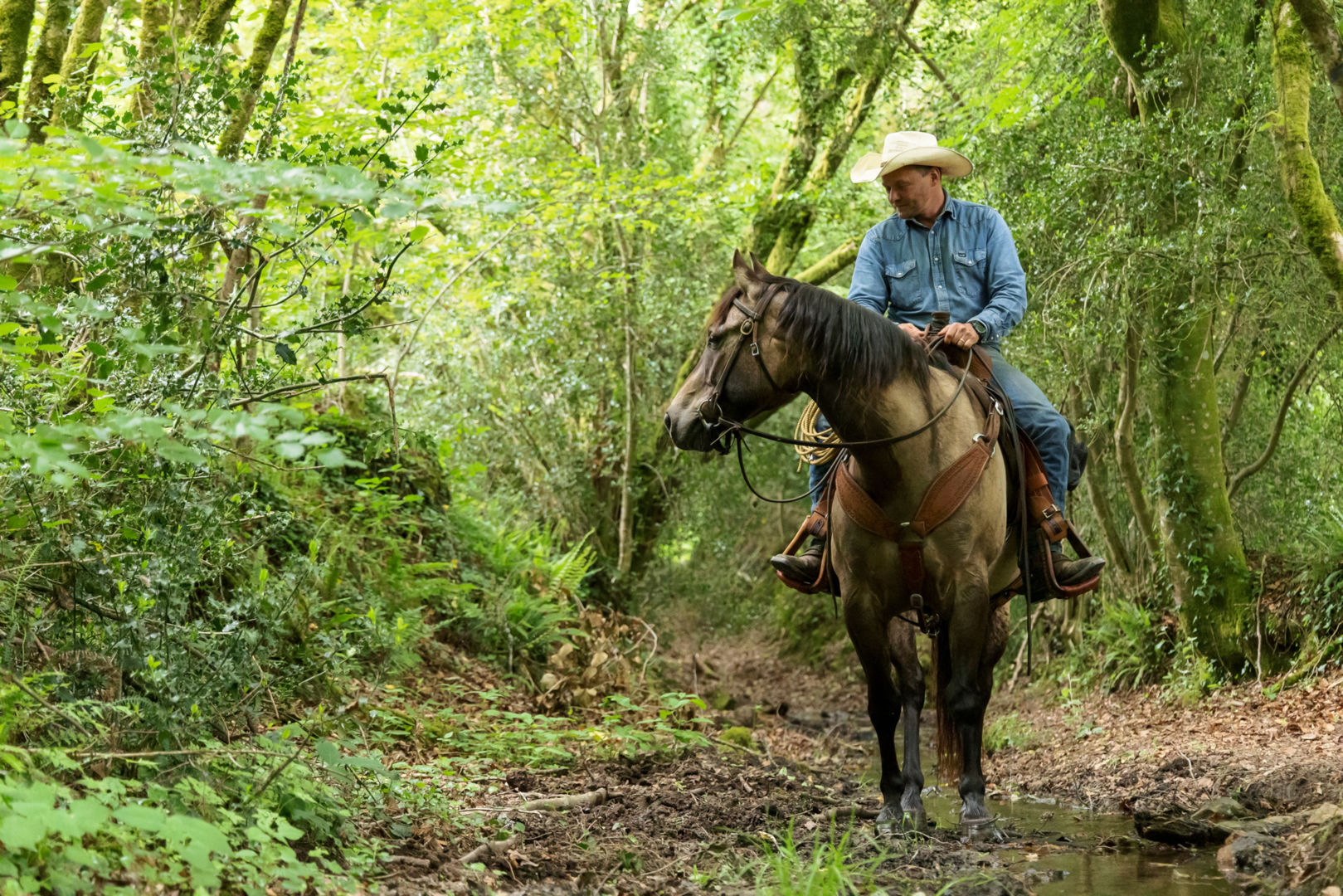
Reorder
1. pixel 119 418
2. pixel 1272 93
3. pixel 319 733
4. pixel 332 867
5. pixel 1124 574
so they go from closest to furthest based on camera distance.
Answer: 1. pixel 119 418
2. pixel 332 867
3. pixel 319 733
4. pixel 1272 93
5. pixel 1124 574

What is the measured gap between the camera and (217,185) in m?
3.09

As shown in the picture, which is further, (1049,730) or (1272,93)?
(1049,730)

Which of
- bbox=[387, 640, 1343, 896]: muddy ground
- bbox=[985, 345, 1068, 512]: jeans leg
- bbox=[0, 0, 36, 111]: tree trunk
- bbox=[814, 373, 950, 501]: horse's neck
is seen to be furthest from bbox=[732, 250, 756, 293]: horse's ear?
bbox=[0, 0, 36, 111]: tree trunk

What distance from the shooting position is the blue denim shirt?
628 cm

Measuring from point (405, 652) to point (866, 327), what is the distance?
4.35m

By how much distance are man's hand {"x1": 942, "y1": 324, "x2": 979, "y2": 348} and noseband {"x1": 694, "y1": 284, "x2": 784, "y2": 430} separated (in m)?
1.12

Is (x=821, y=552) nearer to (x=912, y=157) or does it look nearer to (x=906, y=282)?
(x=906, y=282)

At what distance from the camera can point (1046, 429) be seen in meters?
6.05

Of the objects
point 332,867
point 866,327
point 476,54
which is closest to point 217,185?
point 332,867

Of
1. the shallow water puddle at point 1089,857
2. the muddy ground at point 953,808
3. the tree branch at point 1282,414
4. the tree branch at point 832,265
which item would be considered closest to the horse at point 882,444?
the shallow water puddle at point 1089,857

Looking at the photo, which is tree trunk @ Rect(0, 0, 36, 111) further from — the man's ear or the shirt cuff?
the shirt cuff

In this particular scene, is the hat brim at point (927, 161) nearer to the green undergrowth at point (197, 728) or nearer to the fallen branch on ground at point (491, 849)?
the green undergrowth at point (197, 728)

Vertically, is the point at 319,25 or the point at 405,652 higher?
the point at 319,25

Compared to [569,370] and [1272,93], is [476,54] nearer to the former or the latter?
[569,370]
